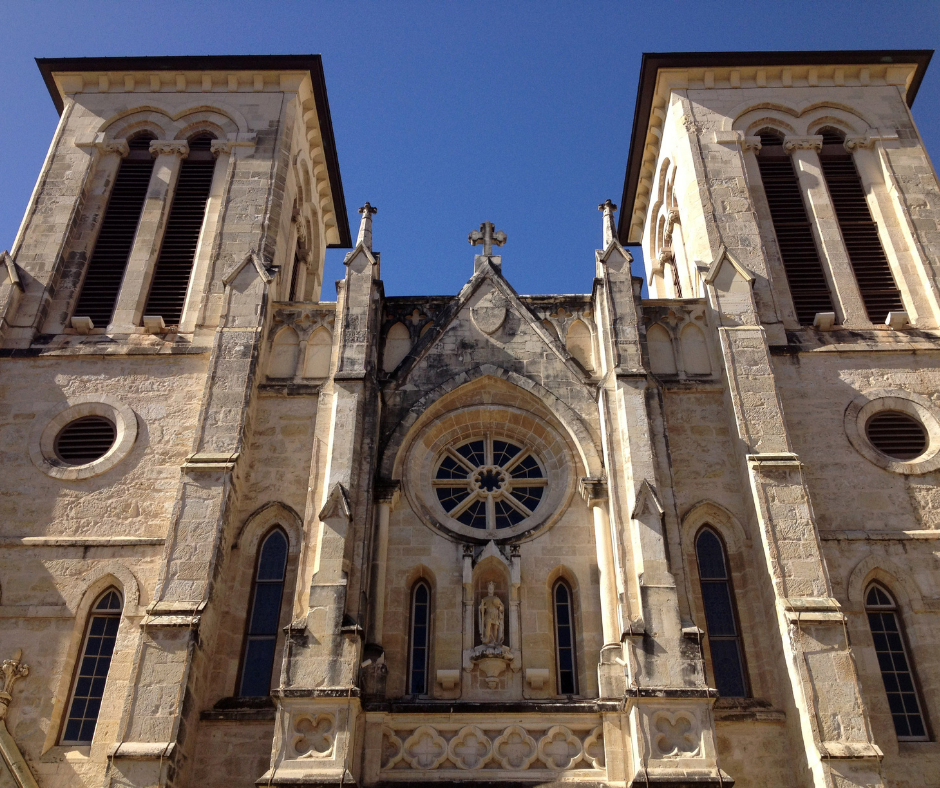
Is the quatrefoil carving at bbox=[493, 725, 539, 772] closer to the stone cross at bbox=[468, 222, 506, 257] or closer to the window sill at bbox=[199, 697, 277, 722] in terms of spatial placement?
the window sill at bbox=[199, 697, 277, 722]

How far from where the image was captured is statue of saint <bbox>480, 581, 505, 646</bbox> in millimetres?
14602

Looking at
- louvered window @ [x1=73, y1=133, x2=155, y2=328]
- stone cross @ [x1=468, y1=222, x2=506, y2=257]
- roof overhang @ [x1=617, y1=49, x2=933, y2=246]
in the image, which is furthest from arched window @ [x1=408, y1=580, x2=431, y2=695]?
roof overhang @ [x1=617, y1=49, x2=933, y2=246]

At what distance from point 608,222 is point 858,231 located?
5438mm

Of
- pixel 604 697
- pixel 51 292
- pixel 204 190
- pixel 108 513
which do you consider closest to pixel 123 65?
pixel 204 190

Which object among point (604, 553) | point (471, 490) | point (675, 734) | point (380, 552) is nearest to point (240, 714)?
point (380, 552)

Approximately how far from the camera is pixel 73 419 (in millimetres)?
17250

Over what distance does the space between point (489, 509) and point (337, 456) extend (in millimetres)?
2713

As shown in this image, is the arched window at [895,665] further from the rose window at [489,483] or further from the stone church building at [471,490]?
the rose window at [489,483]

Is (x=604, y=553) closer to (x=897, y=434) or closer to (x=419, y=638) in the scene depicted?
(x=419, y=638)

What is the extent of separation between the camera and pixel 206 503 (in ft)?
50.1

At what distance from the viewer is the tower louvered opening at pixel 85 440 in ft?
55.2

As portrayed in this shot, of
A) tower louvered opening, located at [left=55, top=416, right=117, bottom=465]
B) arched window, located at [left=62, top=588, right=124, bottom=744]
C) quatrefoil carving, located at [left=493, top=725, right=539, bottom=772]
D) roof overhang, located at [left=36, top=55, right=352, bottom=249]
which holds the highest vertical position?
roof overhang, located at [left=36, top=55, right=352, bottom=249]

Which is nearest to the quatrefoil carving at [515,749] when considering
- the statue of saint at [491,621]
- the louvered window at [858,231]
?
the statue of saint at [491,621]

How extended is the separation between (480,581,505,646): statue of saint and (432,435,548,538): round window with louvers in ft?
4.48
